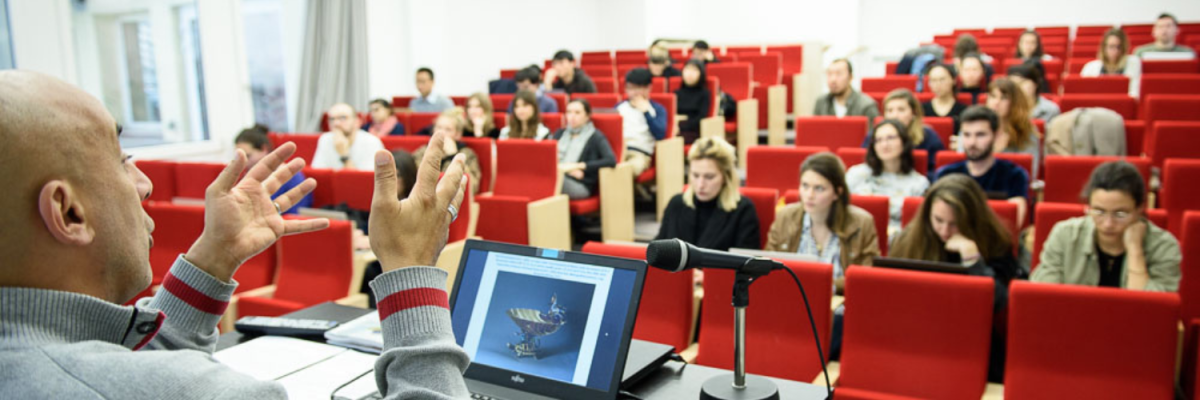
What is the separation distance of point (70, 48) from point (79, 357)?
6.25m

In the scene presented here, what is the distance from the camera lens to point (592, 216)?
17.9 feet

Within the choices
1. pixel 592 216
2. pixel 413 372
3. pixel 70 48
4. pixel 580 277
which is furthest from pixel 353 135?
pixel 413 372

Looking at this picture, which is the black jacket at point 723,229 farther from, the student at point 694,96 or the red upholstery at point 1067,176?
the student at point 694,96

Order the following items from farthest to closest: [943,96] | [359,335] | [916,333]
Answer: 1. [943,96]
2. [916,333]
3. [359,335]

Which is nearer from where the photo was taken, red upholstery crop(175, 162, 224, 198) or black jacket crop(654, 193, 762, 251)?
black jacket crop(654, 193, 762, 251)

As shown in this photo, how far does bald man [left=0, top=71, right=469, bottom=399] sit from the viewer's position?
2.20 ft

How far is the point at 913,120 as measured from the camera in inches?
179

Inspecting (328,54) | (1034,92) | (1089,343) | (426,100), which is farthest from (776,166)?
(328,54)

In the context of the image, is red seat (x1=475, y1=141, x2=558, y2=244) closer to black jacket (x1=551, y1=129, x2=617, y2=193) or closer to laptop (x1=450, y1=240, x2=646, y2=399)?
black jacket (x1=551, y1=129, x2=617, y2=193)

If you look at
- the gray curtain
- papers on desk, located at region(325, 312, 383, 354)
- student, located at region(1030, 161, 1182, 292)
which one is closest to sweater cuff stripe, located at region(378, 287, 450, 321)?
papers on desk, located at region(325, 312, 383, 354)

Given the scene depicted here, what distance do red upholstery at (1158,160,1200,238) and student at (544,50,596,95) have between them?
194 inches

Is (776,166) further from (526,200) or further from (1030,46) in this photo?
(1030,46)

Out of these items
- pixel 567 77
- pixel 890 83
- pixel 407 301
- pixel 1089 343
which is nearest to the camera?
pixel 407 301

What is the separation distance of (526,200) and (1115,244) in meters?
2.59
